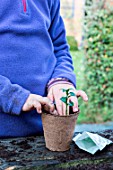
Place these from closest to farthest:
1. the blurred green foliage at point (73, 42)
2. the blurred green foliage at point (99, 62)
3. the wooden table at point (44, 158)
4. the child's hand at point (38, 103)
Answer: the wooden table at point (44, 158), the child's hand at point (38, 103), the blurred green foliage at point (99, 62), the blurred green foliage at point (73, 42)

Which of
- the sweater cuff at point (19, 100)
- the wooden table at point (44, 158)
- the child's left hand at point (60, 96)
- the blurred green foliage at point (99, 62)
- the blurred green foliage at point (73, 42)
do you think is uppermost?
the sweater cuff at point (19, 100)

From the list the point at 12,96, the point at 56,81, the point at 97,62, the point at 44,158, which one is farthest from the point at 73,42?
the point at 44,158

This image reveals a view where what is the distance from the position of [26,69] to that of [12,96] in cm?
16

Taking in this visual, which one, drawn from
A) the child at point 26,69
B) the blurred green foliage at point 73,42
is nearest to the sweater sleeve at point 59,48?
the child at point 26,69

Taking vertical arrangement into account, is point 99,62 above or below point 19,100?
below

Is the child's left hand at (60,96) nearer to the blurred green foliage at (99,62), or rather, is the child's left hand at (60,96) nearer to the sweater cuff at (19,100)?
the sweater cuff at (19,100)

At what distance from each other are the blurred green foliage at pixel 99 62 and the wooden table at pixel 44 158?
3.93m

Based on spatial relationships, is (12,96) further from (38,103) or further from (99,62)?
(99,62)

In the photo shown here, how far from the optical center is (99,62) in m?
5.49

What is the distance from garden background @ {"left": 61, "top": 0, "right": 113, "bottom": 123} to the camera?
543 centimetres

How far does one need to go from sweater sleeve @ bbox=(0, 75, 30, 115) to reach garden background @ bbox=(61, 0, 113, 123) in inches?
154

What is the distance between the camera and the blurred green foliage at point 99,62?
543cm

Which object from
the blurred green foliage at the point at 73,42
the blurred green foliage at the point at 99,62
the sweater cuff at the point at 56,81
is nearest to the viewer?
the sweater cuff at the point at 56,81

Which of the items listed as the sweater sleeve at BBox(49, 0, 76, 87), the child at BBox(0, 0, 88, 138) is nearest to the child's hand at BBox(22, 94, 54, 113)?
the child at BBox(0, 0, 88, 138)
